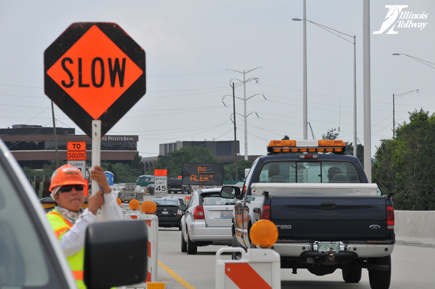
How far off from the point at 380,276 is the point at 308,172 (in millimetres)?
2046

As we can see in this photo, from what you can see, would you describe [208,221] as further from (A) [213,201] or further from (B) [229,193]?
(B) [229,193]

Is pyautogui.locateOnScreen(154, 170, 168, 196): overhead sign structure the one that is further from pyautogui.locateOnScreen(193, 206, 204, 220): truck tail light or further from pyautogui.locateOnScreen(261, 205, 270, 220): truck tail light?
pyautogui.locateOnScreen(261, 205, 270, 220): truck tail light

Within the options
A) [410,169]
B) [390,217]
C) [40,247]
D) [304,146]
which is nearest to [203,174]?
[410,169]

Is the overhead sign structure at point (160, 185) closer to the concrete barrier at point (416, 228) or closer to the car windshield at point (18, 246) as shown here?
the concrete barrier at point (416, 228)

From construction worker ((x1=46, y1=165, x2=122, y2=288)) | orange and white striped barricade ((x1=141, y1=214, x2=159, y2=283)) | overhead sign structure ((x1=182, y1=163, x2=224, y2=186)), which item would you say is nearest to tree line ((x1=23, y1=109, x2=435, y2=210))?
orange and white striped barricade ((x1=141, y1=214, x2=159, y2=283))

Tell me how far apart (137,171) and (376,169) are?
11872 centimetres

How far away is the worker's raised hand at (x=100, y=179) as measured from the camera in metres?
4.65

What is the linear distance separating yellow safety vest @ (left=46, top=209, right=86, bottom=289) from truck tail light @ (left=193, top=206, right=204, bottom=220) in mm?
14629

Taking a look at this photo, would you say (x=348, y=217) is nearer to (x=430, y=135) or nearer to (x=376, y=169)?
(x=430, y=135)

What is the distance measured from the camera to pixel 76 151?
2545 cm

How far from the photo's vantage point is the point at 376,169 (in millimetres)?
43875

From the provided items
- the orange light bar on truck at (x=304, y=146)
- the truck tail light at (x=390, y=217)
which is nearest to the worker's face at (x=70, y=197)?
the truck tail light at (x=390, y=217)

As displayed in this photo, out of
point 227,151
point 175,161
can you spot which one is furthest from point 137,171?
point 227,151

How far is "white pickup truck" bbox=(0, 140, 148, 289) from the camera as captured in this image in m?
2.58
